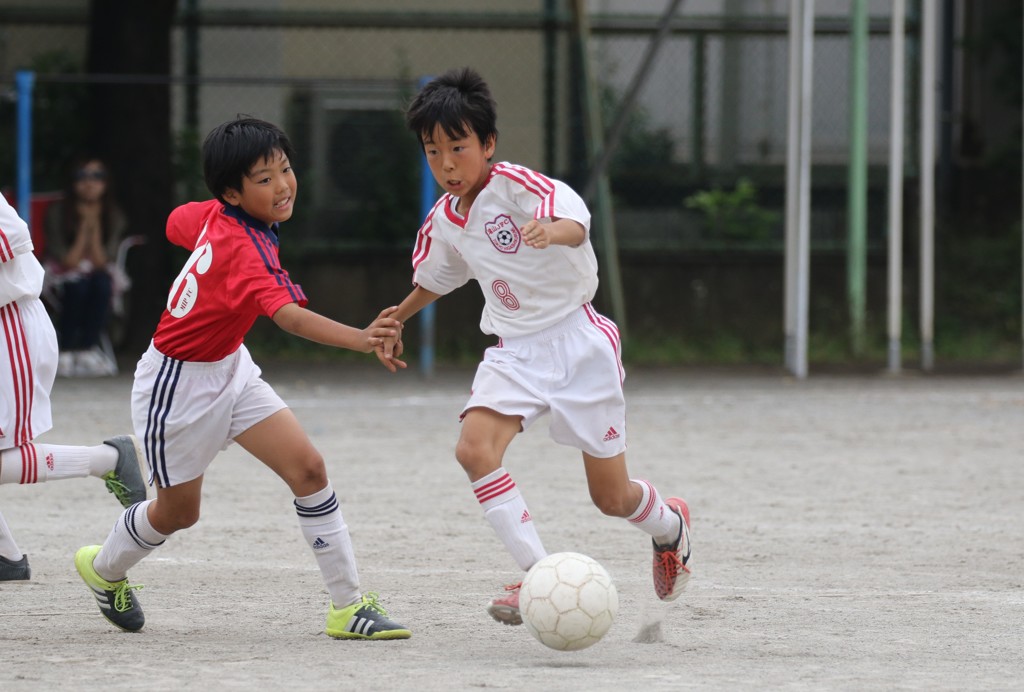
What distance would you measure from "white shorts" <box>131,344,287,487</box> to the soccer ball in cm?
92

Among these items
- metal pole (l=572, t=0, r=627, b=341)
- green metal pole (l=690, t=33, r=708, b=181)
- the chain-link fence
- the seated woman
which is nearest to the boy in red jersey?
the seated woman

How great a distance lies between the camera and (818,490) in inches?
283

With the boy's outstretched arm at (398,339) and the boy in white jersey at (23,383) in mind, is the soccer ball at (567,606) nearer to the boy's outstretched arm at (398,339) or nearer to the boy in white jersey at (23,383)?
the boy's outstretched arm at (398,339)

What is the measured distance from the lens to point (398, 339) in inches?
168

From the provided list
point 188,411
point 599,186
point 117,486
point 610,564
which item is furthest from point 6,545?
point 599,186

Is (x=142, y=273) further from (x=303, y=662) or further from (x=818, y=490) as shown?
(x=303, y=662)

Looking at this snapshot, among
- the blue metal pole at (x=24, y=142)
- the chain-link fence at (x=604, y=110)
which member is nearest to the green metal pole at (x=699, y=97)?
the chain-link fence at (x=604, y=110)

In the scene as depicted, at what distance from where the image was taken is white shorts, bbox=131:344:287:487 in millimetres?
4344

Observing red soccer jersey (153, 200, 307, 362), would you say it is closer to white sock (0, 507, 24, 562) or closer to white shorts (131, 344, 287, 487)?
white shorts (131, 344, 287, 487)

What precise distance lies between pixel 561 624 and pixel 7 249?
2.22 metres

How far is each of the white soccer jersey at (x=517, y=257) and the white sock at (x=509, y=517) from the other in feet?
1.72

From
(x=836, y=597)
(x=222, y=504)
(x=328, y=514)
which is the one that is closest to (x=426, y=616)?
(x=328, y=514)

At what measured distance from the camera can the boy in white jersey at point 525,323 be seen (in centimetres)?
446

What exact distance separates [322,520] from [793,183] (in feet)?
27.0
